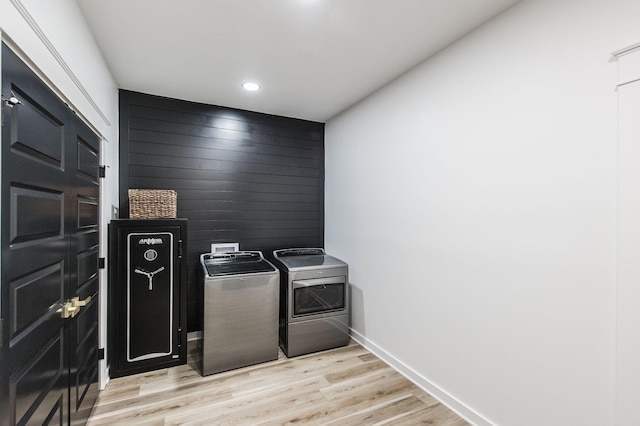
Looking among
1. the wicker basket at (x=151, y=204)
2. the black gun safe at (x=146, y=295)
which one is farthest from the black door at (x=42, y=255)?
the wicker basket at (x=151, y=204)

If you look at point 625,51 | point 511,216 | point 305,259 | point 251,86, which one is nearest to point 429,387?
point 511,216

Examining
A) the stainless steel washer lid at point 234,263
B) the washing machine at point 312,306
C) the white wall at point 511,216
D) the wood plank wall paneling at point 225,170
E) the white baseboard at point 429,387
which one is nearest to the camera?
the white wall at point 511,216

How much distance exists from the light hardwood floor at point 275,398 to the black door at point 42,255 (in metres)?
0.42

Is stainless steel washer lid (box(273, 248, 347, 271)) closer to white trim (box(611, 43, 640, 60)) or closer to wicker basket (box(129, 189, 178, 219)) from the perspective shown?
wicker basket (box(129, 189, 178, 219))

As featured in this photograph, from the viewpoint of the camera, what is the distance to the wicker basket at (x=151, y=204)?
2.65 m

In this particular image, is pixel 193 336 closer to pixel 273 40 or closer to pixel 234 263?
pixel 234 263

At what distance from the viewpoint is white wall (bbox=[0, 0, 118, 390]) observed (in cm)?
105

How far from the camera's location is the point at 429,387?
7.57 ft

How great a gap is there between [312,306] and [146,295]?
5.25ft

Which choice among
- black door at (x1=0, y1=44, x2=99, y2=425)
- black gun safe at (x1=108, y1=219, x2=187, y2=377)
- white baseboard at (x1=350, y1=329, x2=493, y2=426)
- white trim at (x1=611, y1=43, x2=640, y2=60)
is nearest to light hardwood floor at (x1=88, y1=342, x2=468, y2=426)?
white baseboard at (x1=350, y1=329, x2=493, y2=426)

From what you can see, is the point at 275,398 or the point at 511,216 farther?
the point at 275,398

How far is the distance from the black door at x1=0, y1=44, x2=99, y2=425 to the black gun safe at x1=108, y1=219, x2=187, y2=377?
0.54 metres

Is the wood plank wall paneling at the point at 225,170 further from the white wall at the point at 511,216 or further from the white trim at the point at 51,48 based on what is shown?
the white wall at the point at 511,216

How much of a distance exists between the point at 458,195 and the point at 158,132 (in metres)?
3.07
